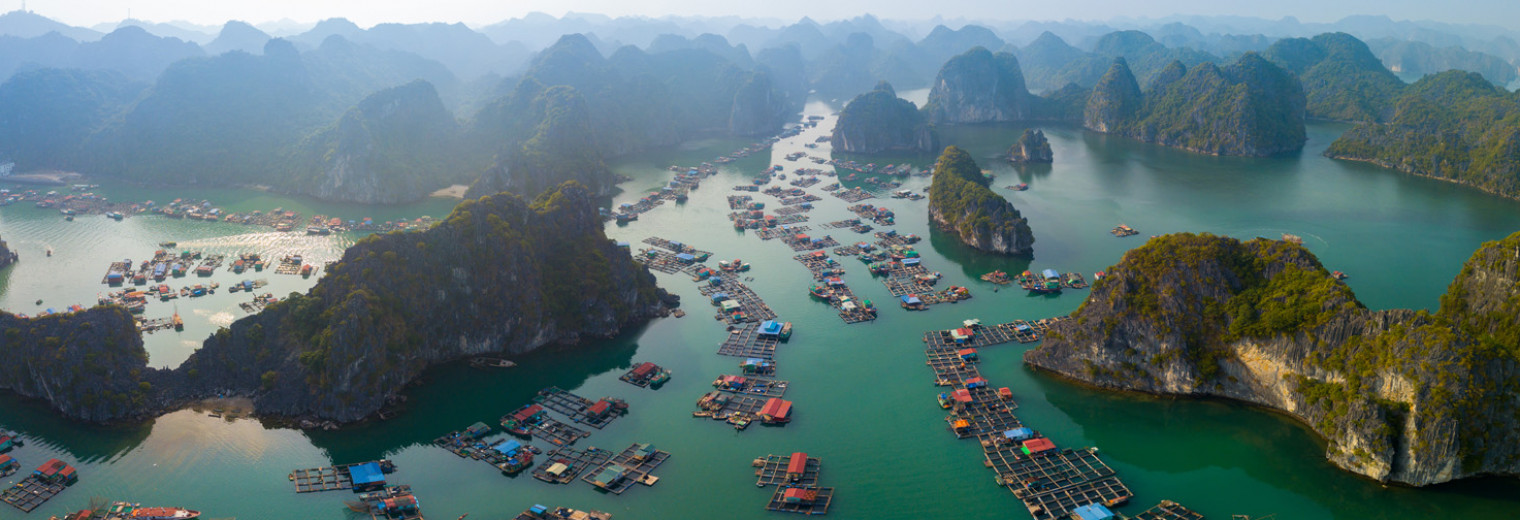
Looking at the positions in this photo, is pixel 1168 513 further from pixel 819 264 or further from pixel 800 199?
pixel 800 199

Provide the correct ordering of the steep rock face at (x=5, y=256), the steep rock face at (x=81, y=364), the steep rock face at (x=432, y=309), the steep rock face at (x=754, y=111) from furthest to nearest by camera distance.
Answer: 1. the steep rock face at (x=754, y=111)
2. the steep rock face at (x=5, y=256)
3. the steep rock face at (x=432, y=309)
4. the steep rock face at (x=81, y=364)

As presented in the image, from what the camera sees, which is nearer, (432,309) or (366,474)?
(366,474)

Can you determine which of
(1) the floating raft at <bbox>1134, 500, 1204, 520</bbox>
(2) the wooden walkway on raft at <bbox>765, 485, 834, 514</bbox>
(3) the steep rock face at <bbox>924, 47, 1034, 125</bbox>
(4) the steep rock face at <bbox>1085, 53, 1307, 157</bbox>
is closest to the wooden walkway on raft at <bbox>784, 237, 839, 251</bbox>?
(2) the wooden walkway on raft at <bbox>765, 485, 834, 514</bbox>

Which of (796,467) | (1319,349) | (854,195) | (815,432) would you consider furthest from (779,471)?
(854,195)

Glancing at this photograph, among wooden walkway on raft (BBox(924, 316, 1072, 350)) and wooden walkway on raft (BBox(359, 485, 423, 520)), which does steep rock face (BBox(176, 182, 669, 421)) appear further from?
wooden walkway on raft (BBox(924, 316, 1072, 350))

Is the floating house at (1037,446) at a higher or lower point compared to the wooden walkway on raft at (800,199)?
lower

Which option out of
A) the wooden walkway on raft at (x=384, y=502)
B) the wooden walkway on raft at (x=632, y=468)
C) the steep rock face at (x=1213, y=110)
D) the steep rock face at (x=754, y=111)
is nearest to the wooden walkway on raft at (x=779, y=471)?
the wooden walkway on raft at (x=632, y=468)

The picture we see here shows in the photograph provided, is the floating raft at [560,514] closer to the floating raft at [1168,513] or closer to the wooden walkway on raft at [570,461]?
the wooden walkway on raft at [570,461]
